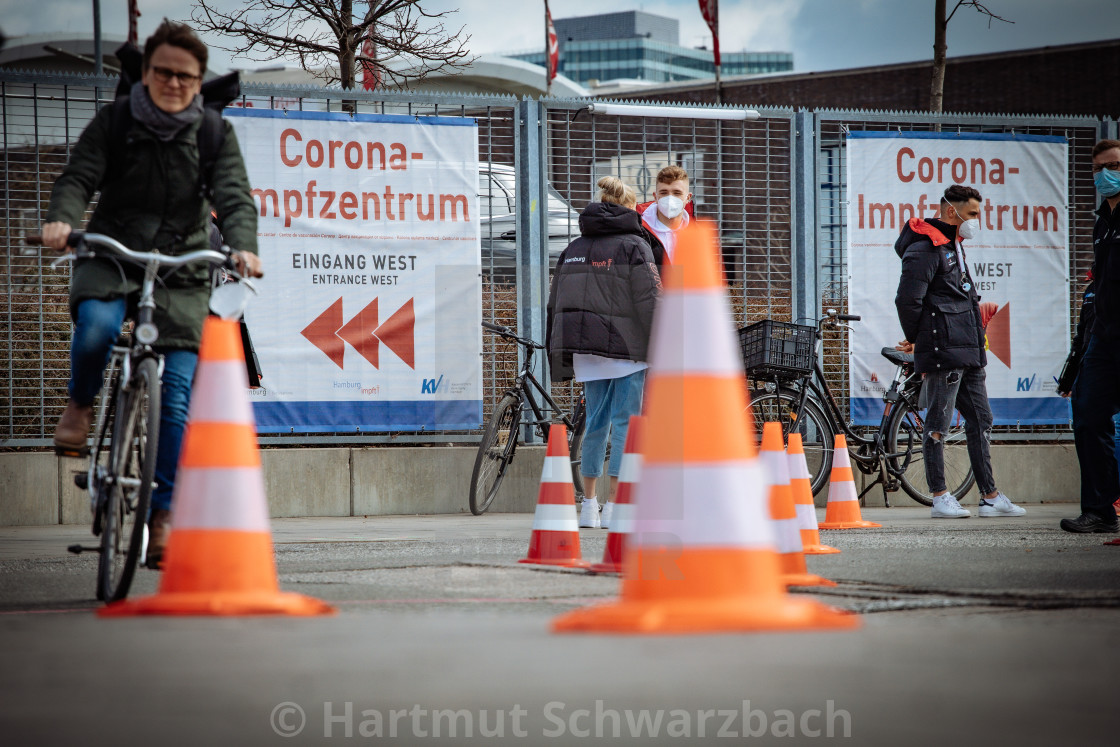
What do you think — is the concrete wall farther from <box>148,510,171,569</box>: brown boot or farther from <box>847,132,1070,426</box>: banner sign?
<box>148,510,171,569</box>: brown boot

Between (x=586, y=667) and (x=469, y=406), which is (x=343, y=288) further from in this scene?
(x=586, y=667)

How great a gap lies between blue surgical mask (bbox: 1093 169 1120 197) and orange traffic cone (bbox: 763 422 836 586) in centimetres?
307

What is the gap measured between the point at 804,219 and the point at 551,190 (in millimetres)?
2099

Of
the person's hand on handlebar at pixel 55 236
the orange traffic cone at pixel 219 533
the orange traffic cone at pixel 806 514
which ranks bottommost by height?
the orange traffic cone at pixel 806 514

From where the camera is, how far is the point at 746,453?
11.5ft

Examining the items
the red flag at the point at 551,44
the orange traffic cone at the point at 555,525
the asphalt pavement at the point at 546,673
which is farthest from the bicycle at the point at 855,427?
the red flag at the point at 551,44

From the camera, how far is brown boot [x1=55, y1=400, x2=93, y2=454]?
197 inches

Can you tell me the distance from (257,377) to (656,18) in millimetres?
196395

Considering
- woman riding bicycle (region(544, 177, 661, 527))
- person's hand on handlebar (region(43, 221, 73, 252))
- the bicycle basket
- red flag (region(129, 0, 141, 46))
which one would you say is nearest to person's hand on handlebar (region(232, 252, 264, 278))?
person's hand on handlebar (region(43, 221, 73, 252))

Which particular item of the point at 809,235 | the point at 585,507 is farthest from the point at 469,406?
the point at 809,235

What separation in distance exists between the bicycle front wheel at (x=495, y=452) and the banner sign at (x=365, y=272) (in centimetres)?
47

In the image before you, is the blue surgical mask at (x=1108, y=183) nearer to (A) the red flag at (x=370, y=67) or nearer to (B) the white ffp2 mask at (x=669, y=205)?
(B) the white ffp2 mask at (x=669, y=205)

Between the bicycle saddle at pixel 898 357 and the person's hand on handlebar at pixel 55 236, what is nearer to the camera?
the person's hand on handlebar at pixel 55 236

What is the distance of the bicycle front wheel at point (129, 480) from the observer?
4613 millimetres
